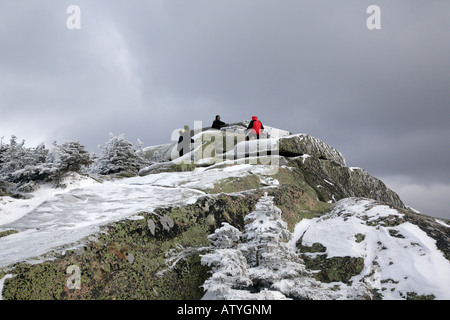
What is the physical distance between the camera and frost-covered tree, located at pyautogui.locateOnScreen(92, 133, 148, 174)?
2097cm

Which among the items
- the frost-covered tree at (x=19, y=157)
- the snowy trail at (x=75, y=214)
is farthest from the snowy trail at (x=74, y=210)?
the frost-covered tree at (x=19, y=157)

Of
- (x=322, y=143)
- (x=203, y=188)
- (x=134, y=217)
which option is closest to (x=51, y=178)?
(x=203, y=188)

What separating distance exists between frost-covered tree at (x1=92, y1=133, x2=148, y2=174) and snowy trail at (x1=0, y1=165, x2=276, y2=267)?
964 centimetres

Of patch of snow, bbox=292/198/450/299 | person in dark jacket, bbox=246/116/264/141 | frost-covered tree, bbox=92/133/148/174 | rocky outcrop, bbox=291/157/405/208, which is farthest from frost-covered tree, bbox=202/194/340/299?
frost-covered tree, bbox=92/133/148/174

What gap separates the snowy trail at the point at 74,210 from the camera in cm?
543

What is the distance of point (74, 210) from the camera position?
8062 mm

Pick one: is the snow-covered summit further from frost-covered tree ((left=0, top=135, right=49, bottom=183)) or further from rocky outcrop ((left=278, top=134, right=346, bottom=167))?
frost-covered tree ((left=0, top=135, right=49, bottom=183))

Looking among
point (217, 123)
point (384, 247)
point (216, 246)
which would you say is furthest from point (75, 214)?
point (217, 123)

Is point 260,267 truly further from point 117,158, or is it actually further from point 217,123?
point 117,158
